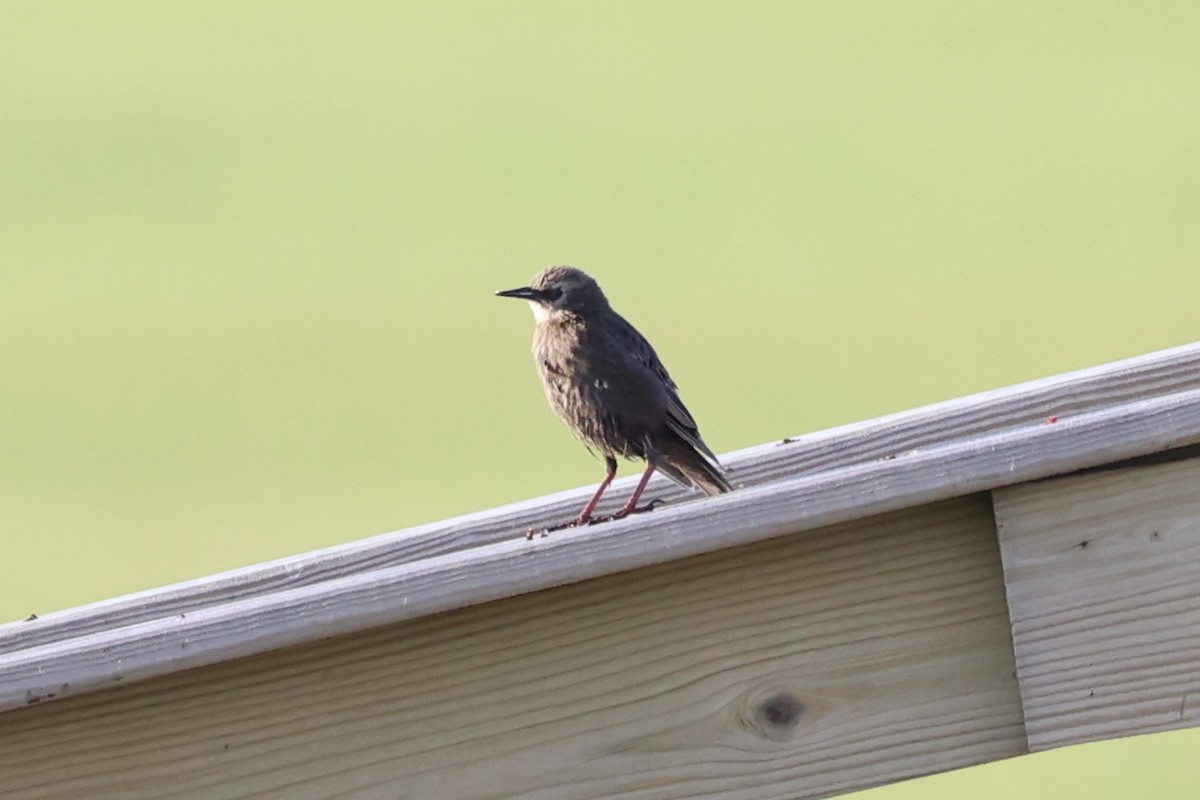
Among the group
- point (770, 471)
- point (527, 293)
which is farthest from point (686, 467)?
point (770, 471)

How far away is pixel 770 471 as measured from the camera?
3.24 meters

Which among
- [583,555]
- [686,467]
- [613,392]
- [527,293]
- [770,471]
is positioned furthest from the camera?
[527,293]

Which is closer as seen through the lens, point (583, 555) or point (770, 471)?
point (583, 555)

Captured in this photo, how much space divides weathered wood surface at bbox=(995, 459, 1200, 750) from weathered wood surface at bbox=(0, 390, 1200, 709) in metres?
0.06

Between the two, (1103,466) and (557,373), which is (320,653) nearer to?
(1103,466)

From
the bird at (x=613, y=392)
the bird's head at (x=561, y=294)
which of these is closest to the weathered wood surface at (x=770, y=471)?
the bird at (x=613, y=392)

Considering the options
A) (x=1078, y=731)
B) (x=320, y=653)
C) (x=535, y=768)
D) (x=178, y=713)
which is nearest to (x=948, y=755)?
(x=1078, y=731)

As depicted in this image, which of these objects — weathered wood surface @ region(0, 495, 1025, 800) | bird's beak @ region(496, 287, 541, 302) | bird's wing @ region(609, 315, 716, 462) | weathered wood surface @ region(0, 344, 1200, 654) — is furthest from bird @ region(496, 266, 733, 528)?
weathered wood surface @ region(0, 495, 1025, 800)

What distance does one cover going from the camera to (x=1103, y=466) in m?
2.02

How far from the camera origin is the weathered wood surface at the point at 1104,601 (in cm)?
196

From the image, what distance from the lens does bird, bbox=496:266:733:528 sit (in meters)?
5.24

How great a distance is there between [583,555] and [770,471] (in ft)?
4.40

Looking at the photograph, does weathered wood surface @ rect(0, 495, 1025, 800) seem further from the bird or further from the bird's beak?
the bird's beak

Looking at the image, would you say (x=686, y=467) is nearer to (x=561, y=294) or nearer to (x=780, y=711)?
(x=561, y=294)
